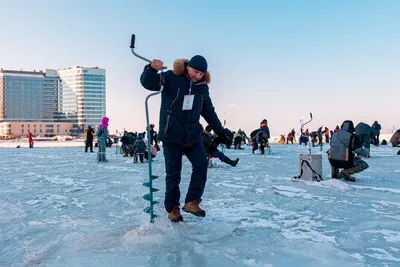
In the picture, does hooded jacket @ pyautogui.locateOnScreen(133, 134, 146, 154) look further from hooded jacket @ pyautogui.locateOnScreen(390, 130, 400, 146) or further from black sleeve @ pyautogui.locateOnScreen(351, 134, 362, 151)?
hooded jacket @ pyautogui.locateOnScreen(390, 130, 400, 146)

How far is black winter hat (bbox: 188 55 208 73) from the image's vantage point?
3.24m

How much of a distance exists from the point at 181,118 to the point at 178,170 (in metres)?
0.50

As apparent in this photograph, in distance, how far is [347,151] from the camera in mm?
6688

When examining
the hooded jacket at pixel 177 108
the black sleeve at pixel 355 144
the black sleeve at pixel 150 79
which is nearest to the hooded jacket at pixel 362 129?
the black sleeve at pixel 355 144

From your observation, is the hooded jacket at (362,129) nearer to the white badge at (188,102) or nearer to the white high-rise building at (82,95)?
the white badge at (188,102)

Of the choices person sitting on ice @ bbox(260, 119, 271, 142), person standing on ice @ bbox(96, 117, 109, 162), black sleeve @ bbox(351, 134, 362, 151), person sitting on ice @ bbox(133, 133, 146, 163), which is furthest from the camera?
person sitting on ice @ bbox(260, 119, 271, 142)

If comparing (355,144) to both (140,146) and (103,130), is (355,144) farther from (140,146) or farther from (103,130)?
(103,130)

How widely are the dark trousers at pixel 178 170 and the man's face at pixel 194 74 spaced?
610 mm

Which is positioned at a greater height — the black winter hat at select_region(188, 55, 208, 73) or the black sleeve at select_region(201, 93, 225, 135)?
the black winter hat at select_region(188, 55, 208, 73)

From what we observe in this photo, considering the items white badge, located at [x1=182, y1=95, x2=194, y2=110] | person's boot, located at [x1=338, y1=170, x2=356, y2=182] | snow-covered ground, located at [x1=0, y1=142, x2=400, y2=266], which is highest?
white badge, located at [x1=182, y1=95, x2=194, y2=110]

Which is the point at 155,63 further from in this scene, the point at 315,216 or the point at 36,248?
the point at 315,216

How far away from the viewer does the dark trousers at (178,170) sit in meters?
3.32

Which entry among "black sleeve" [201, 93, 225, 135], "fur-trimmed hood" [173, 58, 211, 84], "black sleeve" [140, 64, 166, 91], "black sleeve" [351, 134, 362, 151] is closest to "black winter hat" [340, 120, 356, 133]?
"black sleeve" [351, 134, 362, 151]

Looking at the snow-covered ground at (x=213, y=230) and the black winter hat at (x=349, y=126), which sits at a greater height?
the black winter hat at (x=349, y=126)
